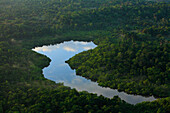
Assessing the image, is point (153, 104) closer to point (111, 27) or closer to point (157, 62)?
point (157, 62)

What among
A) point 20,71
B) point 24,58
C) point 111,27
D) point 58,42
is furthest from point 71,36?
point 20,71

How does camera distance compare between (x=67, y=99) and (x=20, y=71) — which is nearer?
(x=67, y=99)

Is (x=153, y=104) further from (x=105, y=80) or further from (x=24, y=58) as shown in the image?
(x=24, y=58)

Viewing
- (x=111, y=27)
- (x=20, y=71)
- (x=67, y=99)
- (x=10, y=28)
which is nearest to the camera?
(x=67, y=99)

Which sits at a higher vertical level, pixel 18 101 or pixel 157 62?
pixel 157 62

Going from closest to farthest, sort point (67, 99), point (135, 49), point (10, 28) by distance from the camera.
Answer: point (67, 99)
point (135, 49)
point (10, 28)

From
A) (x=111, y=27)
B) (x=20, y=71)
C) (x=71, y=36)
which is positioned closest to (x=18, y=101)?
(x=20, y=71)
